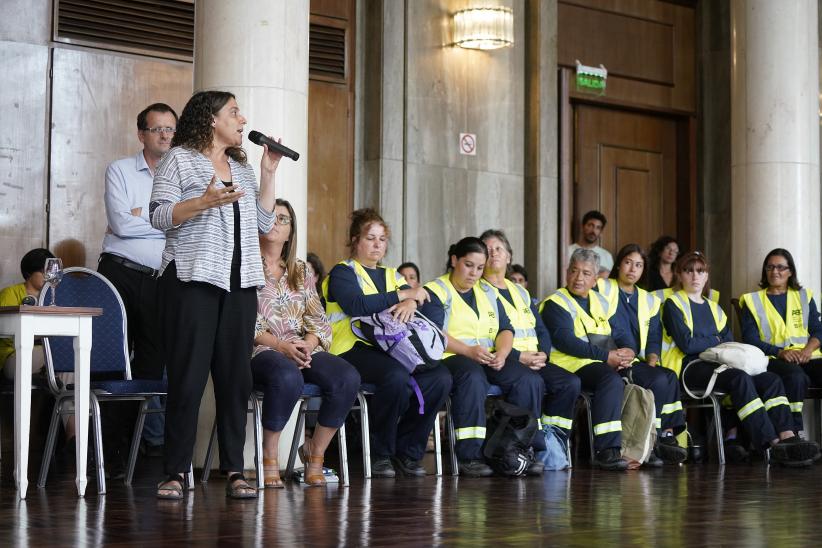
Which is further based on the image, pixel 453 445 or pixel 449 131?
pixel 449 131

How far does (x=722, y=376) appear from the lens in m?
7.00

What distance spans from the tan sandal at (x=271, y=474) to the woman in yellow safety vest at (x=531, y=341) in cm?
179

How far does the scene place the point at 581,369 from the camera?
6.64 meters

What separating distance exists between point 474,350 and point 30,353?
2.40m

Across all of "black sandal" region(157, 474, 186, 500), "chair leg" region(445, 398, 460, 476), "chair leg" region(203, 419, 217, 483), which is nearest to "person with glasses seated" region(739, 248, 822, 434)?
"chair leg" region(445, 398, 460, 476)

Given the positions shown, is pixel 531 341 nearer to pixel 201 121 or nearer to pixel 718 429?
pixel 718 429

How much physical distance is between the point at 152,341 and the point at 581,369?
244cm

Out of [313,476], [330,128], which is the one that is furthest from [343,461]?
[330,128]

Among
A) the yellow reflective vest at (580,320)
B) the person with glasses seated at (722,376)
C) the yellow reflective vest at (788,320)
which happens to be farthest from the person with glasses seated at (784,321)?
the yellow reflective vest at (580,320)

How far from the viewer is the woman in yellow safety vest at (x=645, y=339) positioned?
6777 mm

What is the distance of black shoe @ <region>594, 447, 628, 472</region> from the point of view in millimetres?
6246

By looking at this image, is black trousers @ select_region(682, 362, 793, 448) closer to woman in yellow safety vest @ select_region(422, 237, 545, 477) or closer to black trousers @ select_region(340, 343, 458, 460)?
woman in yellow safety vest @ select_region(422, 237, 545, 477)

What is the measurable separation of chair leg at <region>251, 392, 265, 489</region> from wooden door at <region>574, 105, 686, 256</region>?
15.4 feet

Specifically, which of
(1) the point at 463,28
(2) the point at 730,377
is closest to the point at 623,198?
(1) the point at 463,28
